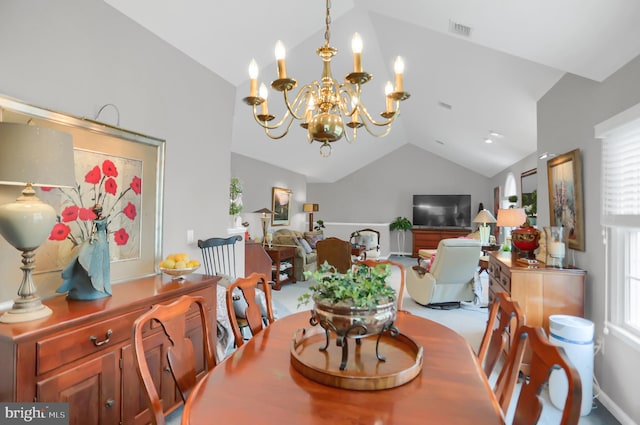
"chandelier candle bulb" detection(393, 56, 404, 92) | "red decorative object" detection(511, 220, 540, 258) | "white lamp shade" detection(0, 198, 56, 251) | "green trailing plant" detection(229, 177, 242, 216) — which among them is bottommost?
"red decorative object" detection(511, 220, 540, 258)

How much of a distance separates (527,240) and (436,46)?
2.17 metres

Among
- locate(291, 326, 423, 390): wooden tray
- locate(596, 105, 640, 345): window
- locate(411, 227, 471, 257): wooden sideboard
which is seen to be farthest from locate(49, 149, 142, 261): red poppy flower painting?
locate(411, 227, 471, 257): wooden sideboard

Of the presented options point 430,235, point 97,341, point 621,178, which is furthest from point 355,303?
point 430,235

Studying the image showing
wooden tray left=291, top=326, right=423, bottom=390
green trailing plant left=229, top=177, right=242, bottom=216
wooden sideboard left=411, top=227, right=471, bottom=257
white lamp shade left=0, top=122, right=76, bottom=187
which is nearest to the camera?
wooden tray left=291, top=326, right=423, bottom=390

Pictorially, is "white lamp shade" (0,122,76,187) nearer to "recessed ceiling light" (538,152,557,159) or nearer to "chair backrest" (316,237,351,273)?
"recessed ceiling light" (538,152,557,159)

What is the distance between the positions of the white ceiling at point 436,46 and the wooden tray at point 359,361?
2075 millimetres

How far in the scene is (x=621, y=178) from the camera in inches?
89.9

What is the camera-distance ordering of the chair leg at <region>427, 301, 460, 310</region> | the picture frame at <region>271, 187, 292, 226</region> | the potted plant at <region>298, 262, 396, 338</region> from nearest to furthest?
the potted plant at <region>298, 262, 396, 338</region> < the chair leg at <region>427, 301, 460, 310</region> < the picture frame at <region>271, 187, 292, 226</region>

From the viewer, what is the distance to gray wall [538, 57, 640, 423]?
84.0 inches

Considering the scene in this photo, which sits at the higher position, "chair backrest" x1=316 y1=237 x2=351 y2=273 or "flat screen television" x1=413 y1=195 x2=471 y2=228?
"flat screen television" x1=413 y1=195 x2=471 y2=228

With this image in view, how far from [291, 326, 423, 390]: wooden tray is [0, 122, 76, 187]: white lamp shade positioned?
1.29m

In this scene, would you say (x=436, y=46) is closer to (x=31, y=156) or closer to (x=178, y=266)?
(x=178, y=266)

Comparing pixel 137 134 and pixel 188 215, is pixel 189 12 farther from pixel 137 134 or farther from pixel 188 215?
pixel 188 215

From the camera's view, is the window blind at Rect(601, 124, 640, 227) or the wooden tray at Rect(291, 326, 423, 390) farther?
the window blind at Rect(601, 124, 640, 227)
